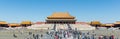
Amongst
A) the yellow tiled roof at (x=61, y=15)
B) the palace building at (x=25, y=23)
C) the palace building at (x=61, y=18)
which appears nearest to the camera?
the palace building at (x=61, y=18)

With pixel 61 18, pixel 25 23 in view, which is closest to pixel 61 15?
pixel 61 18

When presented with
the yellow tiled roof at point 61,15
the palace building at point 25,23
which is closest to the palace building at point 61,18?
the yellow tiled roof at point 61,15

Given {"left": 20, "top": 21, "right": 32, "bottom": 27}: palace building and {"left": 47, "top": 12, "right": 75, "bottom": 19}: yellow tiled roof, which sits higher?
{"left": 47, "top": 12, "right": 75, "bottom": 19}: yellow tiled roof

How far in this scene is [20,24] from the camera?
136 meters

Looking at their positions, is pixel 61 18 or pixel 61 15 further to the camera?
pixel 61 15

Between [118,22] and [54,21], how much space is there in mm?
33120

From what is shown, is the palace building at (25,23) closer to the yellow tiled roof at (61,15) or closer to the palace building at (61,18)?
the yellow tiled roof at (61,15)

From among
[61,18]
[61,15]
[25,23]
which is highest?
[61,15]

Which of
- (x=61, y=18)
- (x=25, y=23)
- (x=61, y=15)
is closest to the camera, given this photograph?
(x=61, y=18)

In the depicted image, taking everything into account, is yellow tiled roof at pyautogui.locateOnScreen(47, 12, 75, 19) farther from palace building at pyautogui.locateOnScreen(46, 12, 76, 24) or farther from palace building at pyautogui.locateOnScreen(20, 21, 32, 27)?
palace building at pyautogui.locateOnScreen(20, 21, 32, 27)

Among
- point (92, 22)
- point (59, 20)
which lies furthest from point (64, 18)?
point (92, 22)

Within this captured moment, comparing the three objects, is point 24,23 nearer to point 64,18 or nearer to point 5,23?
point 5,23

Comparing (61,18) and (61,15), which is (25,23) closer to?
(61,15)

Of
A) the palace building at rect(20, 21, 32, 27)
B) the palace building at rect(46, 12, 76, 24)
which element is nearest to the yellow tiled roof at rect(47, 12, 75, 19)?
the palace building at rect(46, 12, 76, 24)
